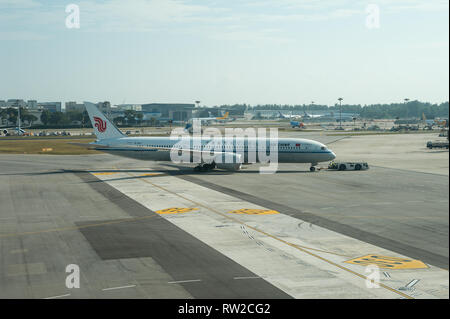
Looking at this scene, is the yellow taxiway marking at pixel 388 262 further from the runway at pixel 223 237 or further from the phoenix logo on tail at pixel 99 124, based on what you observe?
the phoenix logo on tail at pixel 99 124

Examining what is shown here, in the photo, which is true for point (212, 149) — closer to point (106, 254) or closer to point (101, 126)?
point (101, 126)

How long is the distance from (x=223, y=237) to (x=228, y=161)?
35437mm

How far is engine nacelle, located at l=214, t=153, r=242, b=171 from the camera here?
6612 cm

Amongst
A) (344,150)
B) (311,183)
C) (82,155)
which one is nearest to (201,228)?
(311,183)

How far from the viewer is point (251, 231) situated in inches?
1296

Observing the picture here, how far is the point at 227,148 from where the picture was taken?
2680 inches

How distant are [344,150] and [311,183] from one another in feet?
173

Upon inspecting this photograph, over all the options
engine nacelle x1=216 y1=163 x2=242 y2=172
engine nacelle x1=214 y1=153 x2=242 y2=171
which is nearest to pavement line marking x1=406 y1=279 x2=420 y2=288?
engine nacelle x1=214 y1=153 x2=242 y2=171

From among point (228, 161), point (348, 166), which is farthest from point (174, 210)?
point (348, 166)

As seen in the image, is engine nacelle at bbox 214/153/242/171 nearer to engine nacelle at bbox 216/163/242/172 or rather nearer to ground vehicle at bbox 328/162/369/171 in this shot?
engine nacelle at bbox 216/163/242/172

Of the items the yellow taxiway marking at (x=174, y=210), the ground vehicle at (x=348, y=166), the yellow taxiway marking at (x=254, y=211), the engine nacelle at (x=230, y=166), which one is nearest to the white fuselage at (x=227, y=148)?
the engine nacelle at (x=230, y=166)

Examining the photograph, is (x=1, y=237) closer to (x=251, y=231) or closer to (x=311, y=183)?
(x=251, y=231)
